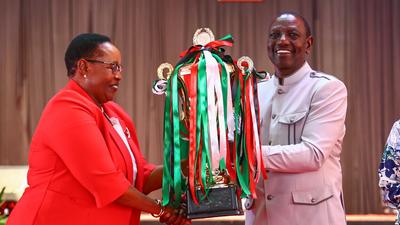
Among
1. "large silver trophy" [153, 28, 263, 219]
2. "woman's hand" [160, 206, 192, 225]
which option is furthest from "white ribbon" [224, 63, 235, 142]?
"woman's hand" [160, 206, 192, 225]

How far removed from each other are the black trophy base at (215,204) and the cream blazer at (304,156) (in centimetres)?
20

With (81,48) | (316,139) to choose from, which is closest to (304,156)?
(316,139)

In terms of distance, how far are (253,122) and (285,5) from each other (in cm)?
233

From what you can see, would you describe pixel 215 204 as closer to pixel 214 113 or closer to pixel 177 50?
pixel 214 113

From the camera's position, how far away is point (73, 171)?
2.22 m

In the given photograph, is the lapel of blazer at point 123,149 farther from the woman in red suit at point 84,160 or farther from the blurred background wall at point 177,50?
the blurred background wall at point 177,50

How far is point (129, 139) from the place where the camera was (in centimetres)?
255

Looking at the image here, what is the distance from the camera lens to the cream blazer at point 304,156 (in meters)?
2.39

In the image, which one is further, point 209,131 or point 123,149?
point 123,149

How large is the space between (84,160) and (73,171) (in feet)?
0.20

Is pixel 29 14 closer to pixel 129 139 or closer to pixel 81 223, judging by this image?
pixel 129 139

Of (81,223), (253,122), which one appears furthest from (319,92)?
(81,223)

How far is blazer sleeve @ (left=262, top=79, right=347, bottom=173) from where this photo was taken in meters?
2.38

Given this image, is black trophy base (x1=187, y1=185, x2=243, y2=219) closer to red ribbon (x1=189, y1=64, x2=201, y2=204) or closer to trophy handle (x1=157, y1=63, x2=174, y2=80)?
red ribbon (x1=189, y1=64, x2=201, y2=204)
